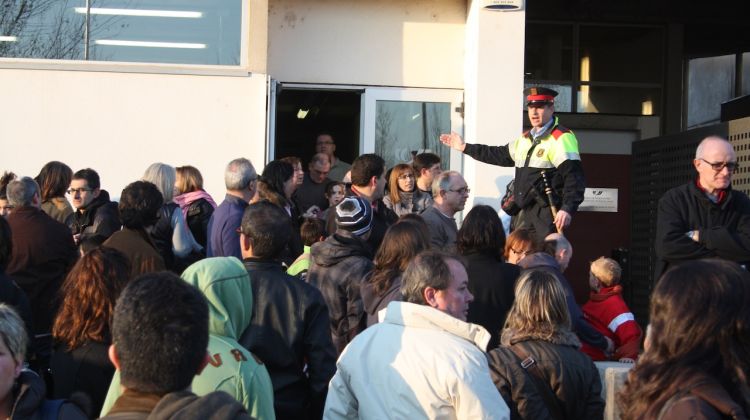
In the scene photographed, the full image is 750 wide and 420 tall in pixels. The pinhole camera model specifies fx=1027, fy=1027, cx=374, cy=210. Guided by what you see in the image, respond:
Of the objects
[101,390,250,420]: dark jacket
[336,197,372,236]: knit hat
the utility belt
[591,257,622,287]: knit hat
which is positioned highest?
the utility belt

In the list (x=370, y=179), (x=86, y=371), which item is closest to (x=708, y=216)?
(x=370, y=179)

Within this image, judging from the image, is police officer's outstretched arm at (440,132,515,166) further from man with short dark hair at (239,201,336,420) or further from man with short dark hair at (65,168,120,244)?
man with short dark hair at (239,201,336,420)

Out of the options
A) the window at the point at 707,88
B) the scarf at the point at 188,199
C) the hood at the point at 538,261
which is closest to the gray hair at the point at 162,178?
the scarf at the point at 188,199

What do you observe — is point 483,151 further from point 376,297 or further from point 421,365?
point 421,365

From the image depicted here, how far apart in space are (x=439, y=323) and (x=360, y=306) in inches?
72.7

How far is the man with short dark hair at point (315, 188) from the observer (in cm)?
1009

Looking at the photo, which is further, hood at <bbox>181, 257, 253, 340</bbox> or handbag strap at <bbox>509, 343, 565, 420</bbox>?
handbag strap at <bbox>509, 343, 565, 420</bbox>

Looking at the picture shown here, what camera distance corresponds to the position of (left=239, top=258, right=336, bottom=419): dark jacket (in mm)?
4730

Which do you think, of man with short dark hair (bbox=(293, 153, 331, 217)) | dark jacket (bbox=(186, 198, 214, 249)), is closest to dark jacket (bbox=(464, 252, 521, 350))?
dark jacket (bbox=(186, 198, 214, 249))

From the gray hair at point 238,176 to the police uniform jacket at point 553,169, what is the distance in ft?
7.59

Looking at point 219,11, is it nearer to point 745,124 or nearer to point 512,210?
point 512,210

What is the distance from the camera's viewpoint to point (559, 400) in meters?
4.71

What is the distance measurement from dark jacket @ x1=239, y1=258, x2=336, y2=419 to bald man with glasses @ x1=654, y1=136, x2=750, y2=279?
296 centimetres

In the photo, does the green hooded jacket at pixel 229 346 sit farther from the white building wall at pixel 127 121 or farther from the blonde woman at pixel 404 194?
the white building wall at pixel 127 121
